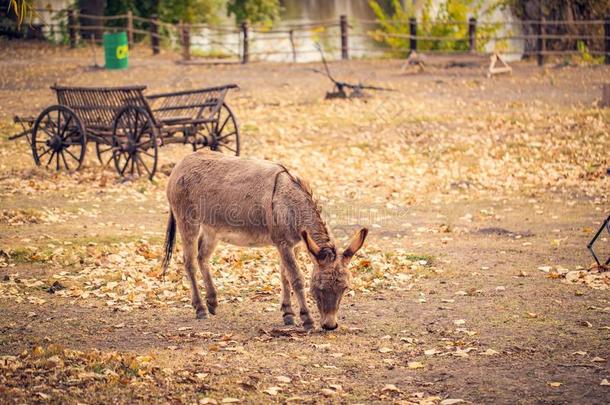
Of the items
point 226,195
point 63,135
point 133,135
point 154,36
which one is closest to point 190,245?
point 226,195

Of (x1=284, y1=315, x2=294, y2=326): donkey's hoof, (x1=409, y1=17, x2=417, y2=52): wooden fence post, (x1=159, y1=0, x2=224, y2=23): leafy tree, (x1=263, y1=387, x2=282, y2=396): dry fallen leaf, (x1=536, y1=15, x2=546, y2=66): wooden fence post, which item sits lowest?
(x1=263, y1=387, x2=282, y2=396): dry fallen leaf

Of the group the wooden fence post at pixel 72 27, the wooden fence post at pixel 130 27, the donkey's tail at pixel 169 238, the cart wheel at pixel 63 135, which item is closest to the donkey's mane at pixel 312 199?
the donkey's tail at pixel 169 238

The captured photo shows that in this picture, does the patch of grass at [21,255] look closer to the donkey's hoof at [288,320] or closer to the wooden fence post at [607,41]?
the donkey's hoof at [288,320]

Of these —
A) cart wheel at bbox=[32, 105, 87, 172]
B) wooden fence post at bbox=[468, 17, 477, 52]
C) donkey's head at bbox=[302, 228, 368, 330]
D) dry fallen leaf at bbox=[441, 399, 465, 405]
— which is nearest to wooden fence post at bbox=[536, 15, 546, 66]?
wooden fence post at bbox=[468, 17, 477, 52]

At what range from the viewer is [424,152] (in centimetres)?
1973

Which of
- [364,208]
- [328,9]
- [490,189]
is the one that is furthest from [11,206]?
[328,9]

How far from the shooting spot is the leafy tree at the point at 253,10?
146ft

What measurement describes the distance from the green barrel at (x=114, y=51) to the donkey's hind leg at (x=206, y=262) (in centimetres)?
2340

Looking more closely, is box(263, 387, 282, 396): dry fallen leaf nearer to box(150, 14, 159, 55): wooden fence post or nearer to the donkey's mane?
the donkey's mane

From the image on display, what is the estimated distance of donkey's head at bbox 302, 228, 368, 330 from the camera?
8320mm

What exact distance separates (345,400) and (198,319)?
2.73 metres

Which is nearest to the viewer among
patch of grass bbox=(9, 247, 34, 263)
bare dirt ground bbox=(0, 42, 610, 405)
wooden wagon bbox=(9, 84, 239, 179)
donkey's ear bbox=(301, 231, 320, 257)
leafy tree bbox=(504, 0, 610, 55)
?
bare dirt ground bbox=(0, 42, 610, 405)

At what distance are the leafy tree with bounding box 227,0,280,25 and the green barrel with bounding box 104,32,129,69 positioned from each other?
42.8 feet

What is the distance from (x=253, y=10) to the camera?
146 feet
